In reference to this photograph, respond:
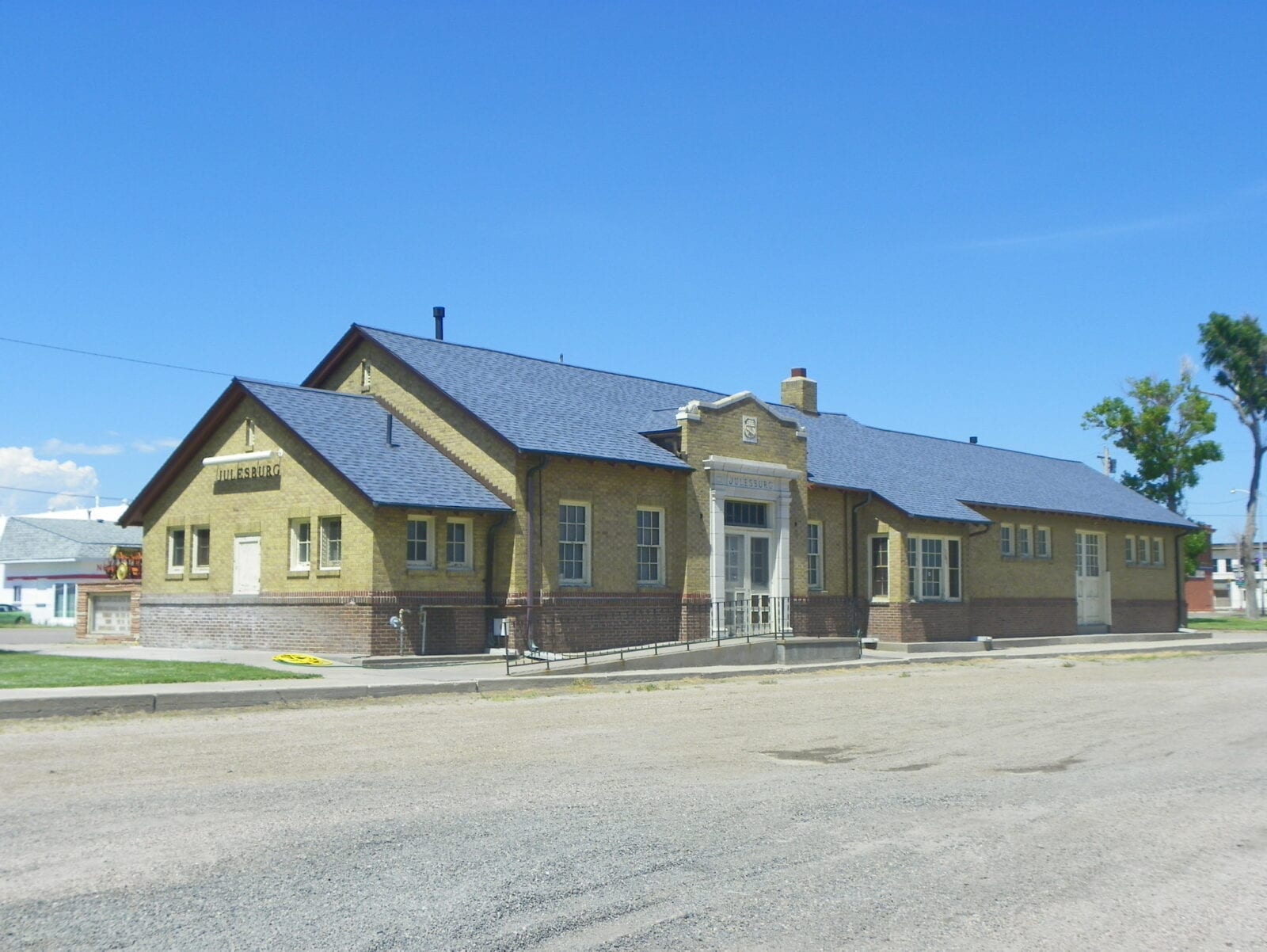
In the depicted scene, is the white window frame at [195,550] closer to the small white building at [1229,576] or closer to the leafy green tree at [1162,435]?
Answer: the leafy green tree at [1162,435]

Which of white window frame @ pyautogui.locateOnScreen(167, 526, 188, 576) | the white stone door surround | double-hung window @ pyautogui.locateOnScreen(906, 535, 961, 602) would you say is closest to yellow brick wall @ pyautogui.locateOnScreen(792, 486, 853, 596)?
the white stone door surround

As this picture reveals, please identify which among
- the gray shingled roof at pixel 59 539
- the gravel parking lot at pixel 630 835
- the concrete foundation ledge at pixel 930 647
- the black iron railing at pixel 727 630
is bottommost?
the gravel parking lot at pixel 630 835

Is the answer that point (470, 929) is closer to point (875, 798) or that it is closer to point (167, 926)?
point (167, 926)

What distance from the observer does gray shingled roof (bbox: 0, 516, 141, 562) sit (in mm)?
62250

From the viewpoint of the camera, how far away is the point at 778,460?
29922mm

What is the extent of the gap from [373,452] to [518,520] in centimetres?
315

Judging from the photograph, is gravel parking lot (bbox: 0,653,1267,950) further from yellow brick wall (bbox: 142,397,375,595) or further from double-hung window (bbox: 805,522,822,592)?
double-hung window (bbox: 805,522,822,592)

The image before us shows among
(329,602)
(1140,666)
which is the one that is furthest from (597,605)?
(1140,666)

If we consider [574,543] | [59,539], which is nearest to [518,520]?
[574,543]

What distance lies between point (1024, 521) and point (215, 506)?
890 inches

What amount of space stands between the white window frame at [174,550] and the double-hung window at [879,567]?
16314 mm

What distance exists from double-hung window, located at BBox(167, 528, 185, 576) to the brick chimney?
17689 millimetres

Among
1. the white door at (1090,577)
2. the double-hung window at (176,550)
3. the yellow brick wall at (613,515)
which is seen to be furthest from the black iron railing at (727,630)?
the white door at (1090,577)

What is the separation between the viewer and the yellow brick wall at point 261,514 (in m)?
24.0
